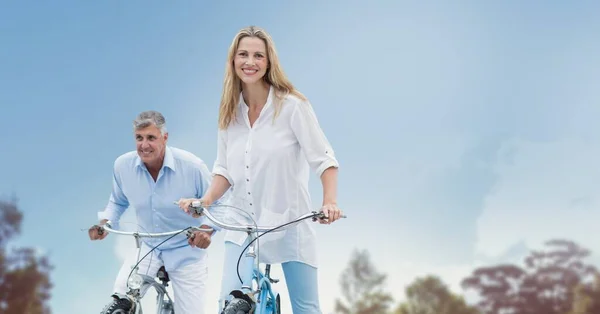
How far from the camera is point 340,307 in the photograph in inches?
457

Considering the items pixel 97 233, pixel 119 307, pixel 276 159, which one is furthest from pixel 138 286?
pixel 276 159

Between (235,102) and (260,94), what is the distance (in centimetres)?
14

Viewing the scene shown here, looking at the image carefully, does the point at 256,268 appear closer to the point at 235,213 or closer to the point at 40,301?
the point at 235,213

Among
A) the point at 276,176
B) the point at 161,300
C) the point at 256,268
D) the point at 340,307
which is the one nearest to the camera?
the point at 256,268

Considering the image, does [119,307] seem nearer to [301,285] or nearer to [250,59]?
[301,285]

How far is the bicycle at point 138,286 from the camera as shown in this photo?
382 cm

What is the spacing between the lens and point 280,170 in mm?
3752

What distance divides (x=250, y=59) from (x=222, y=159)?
56 centimetres

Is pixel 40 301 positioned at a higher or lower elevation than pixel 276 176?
higher

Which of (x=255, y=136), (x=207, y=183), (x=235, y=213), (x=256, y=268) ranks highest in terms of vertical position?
(x=207, y=183)

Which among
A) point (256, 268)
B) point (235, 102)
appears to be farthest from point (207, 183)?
point (256, 268)

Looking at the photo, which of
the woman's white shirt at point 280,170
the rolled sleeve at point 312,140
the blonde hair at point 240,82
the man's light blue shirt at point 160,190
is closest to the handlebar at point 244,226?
the woman's white shirt at point 280,170

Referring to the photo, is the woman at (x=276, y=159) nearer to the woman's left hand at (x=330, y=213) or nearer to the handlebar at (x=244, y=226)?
the handlebar at (x=244, y=226)

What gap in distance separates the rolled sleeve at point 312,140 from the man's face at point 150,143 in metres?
1.27
